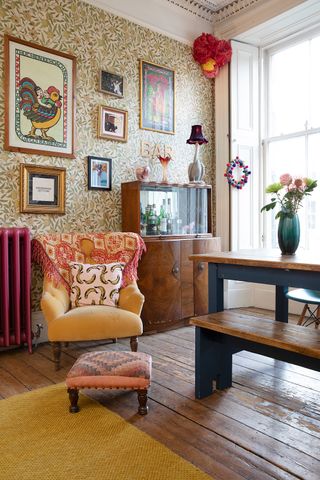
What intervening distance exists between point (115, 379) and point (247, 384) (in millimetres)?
955

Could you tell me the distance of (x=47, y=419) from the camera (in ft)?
6.64

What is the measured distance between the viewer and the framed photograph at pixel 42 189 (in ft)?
10.9

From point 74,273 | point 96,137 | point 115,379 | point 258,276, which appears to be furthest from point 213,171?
point 115,379

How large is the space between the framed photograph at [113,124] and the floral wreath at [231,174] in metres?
1.37

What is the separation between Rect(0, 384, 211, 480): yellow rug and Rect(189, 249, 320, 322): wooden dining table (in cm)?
90

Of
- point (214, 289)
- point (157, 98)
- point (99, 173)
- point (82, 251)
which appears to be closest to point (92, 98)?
point (99, 173)

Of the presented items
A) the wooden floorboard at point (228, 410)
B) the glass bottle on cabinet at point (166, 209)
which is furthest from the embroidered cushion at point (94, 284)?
the glass bottle on cabinet at point (166, 209)

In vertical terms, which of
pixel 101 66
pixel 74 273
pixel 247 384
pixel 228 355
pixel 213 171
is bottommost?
pixel 247 384

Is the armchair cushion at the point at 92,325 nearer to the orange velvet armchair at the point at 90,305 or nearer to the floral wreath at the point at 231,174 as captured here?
the orange velvet armchair at the point at 90,305

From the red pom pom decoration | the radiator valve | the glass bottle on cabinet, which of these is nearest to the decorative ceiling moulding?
the red pom pom decoration

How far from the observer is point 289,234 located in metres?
2.52

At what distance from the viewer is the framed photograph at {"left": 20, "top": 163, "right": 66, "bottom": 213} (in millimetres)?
3328

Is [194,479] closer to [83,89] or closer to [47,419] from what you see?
[47,419]

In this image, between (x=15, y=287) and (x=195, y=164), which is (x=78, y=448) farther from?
(x=195, y=164)
